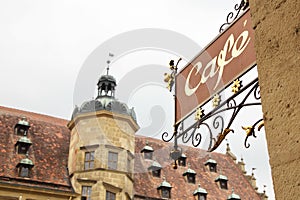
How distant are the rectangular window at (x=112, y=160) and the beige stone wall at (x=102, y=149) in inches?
4.6

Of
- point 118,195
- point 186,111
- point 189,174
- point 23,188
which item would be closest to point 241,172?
point 189,174

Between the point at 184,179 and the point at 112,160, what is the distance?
15.7ft

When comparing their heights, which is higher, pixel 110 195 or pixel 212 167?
pixel 212 167

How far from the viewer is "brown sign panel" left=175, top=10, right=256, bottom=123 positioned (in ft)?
→ 6.98

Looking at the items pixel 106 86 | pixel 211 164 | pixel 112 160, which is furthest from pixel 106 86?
pixel 211 164

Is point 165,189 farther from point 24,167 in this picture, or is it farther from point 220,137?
point 220,137

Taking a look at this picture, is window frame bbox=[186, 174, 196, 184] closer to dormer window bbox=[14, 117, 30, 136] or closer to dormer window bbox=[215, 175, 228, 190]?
dormer window bbox=[215, 175, 228, 190]

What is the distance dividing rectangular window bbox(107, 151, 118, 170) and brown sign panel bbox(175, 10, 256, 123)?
14.5 meters

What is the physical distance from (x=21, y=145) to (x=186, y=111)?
15337mm

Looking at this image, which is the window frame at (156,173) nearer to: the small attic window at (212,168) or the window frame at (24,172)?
the small attic window at (212,168)

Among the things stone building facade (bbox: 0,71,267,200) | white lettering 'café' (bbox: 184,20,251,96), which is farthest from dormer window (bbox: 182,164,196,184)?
white lettering 'café' (bbox: 184,20,251,96)

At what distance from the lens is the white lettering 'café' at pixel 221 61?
215 centimetres

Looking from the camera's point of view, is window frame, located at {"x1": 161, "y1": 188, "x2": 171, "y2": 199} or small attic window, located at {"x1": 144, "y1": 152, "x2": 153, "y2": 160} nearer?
window frame, located at {"x1": 161, "y1": 188, "x2": 171, "y2": 199}

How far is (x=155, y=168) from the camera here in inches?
773
